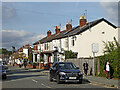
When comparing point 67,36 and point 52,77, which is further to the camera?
point 67,36

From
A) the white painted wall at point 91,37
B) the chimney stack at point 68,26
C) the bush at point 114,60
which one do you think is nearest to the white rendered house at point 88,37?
the white painted wall at point 91,37

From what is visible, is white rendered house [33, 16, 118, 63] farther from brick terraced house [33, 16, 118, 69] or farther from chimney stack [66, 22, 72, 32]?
chimney stack [66, 22, 72, 32]

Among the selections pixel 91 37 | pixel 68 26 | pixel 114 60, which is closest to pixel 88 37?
pixel 91 37

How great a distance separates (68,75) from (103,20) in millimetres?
28411

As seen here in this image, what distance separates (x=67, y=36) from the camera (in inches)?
1807

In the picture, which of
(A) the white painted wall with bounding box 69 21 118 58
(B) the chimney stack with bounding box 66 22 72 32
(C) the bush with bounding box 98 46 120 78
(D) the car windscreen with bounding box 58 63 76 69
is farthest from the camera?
(B) the chimney stack with bounding box 66 22 72 32

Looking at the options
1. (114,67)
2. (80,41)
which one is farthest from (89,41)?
(114,67)

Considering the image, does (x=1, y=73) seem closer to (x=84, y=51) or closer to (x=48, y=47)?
(x=84, y=51)

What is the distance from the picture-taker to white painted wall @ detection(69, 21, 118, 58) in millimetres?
42531

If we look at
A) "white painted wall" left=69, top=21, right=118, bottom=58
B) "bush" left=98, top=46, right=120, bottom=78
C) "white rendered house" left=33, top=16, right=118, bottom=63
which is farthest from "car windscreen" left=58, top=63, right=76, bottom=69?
"white painted wall" left=69, top=21, right=118, bottom=58

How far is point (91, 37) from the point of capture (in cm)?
4344

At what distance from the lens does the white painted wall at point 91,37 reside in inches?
1674

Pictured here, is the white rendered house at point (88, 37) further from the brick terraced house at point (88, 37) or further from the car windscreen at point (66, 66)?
the car windscreen at point (66, 66)

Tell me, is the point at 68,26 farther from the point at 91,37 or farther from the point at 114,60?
the point at 114,60
